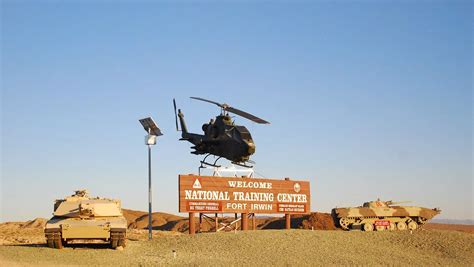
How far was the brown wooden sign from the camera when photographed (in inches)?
1351

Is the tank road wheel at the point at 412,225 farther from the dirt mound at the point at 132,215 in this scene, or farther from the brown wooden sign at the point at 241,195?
the dirt mound at the point at 132,215

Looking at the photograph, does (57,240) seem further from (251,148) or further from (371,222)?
(371,222)

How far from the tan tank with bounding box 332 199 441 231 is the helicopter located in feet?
22.7

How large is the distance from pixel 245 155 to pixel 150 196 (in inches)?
269

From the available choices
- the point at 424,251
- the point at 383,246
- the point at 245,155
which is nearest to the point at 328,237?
the point at 383,246

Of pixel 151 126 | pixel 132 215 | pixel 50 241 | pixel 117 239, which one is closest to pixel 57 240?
pixel 50 241

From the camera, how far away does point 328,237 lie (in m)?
29.5

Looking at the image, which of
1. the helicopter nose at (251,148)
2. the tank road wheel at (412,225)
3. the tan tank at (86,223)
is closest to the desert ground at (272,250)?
the tan tank at (86,223)

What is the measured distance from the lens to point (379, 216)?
3778cm

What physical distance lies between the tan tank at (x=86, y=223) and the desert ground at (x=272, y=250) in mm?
533

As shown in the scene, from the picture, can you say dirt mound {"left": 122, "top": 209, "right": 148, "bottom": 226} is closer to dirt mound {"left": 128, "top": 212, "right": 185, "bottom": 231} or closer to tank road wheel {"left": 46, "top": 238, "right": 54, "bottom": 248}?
dirt mound {"left": 128, "top": 212, "right": 185, "bottom": 231}

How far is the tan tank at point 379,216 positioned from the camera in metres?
37.5

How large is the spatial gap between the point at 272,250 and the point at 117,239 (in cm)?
660

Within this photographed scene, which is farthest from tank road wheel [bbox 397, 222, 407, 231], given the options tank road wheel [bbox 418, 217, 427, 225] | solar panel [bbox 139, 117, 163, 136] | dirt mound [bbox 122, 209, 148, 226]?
dirt mound [bbox 122, 209, 148, 226]
